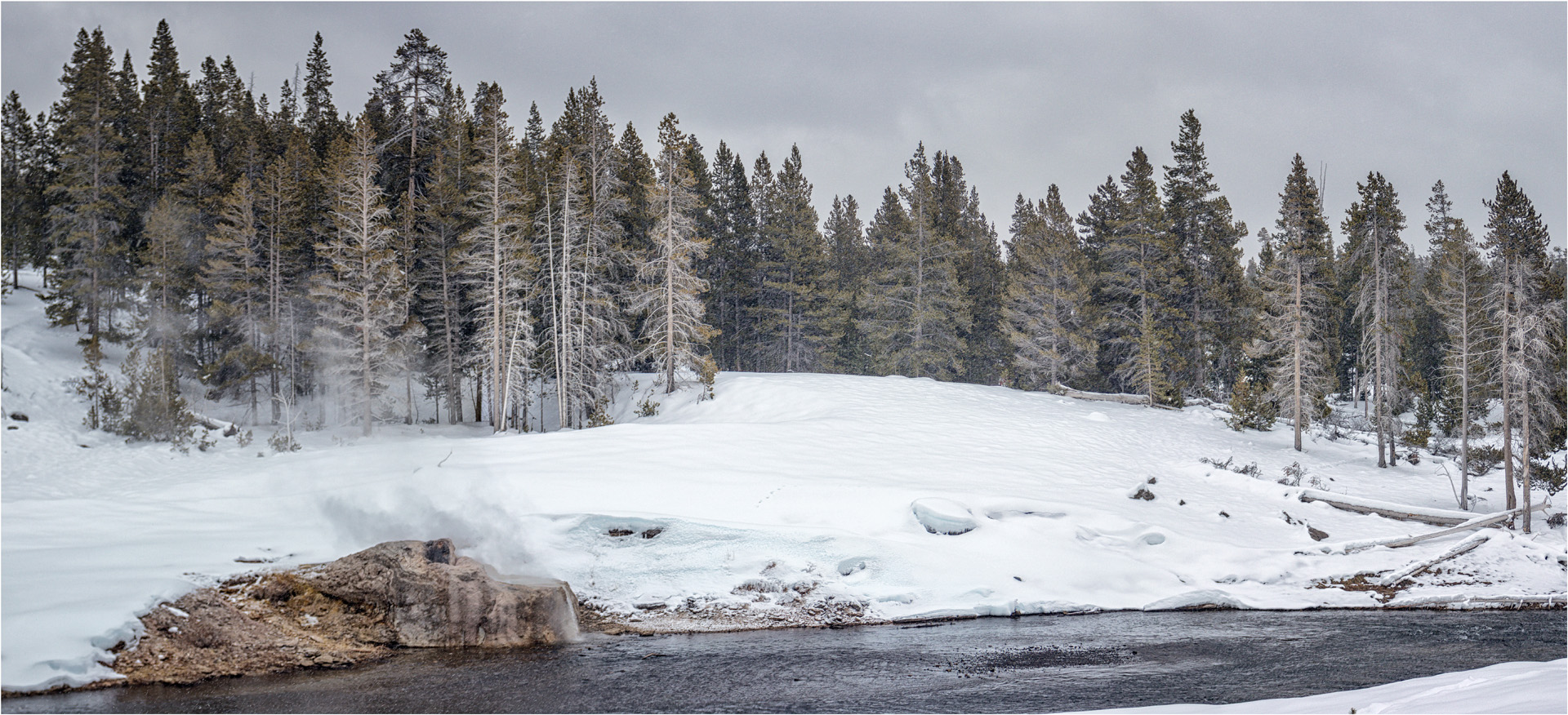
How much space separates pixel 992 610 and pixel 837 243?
131 ft

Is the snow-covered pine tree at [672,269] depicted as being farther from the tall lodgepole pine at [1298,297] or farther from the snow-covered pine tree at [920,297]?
the tall lodgepole pine at [1298,297]

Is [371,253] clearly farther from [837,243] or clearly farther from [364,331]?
[837,243]

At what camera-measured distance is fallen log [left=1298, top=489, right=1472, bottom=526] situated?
2141 centimetres

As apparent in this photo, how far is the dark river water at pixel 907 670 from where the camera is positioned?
10422mm

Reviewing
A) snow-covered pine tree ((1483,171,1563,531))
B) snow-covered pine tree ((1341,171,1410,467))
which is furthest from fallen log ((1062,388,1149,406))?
snow-covered pine tree ((1483,171,1563,531))

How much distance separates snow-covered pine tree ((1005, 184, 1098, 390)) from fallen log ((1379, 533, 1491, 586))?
57.7 ft

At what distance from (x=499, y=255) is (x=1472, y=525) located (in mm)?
31324

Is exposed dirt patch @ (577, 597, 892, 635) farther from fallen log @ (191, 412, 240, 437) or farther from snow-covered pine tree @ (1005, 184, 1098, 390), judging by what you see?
snow-covered pine tree @ (1005, 184, 1098, 390)

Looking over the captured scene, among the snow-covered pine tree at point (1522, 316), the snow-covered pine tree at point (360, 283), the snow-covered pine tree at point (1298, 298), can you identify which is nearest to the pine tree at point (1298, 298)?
the snow-covered pine tree at point (1298, 298)

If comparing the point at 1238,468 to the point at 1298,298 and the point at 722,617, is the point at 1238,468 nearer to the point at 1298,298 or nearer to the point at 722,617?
the point at 1298,298

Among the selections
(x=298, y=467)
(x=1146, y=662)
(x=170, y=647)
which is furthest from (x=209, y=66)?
(x=1146, y=662)

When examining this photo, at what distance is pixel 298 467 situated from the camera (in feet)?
65.4

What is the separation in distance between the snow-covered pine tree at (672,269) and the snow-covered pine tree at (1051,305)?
15.7 m

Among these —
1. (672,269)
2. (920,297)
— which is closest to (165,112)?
(672,269)
